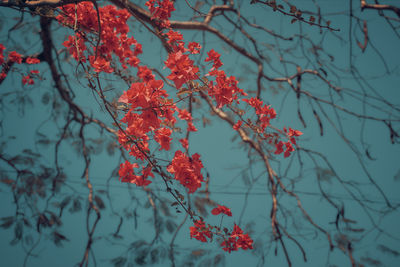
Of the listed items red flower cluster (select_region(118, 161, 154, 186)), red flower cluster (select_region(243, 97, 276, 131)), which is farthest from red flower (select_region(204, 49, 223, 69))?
red flower cluster (select_region(118, 161, 154, 186))

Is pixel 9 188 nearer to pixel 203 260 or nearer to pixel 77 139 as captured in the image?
pixel 77 139

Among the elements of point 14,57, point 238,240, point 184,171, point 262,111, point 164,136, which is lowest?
point 238,240

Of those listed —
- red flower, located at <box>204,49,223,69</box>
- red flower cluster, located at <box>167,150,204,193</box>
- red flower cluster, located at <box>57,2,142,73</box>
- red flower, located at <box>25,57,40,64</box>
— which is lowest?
red flower cluster, located at <box>167,150,204,193</box>

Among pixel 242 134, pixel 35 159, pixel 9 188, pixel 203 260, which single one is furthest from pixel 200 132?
pixel 9 188

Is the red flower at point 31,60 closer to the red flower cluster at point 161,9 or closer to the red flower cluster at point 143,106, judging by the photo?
the red flower cluster at point 161,9

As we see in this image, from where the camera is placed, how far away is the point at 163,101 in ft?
1.94

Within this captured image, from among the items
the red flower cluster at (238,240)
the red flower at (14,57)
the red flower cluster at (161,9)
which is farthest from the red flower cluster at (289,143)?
the red flower at (14,57)

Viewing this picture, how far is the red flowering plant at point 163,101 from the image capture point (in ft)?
1.81

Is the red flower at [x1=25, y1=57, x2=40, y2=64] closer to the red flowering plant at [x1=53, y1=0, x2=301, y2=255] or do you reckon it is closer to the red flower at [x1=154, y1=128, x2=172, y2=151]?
the red flowering plant at [x1=53, y1=0, x2=301, y2=255]

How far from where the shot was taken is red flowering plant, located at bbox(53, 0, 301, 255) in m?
0.55

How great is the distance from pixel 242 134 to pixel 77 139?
1.45m

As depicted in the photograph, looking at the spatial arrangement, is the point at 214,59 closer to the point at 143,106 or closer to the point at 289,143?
the point at 143,106

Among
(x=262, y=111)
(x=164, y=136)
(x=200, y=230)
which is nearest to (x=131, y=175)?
(x=164, y=136)

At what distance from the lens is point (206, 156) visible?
2.10 m
